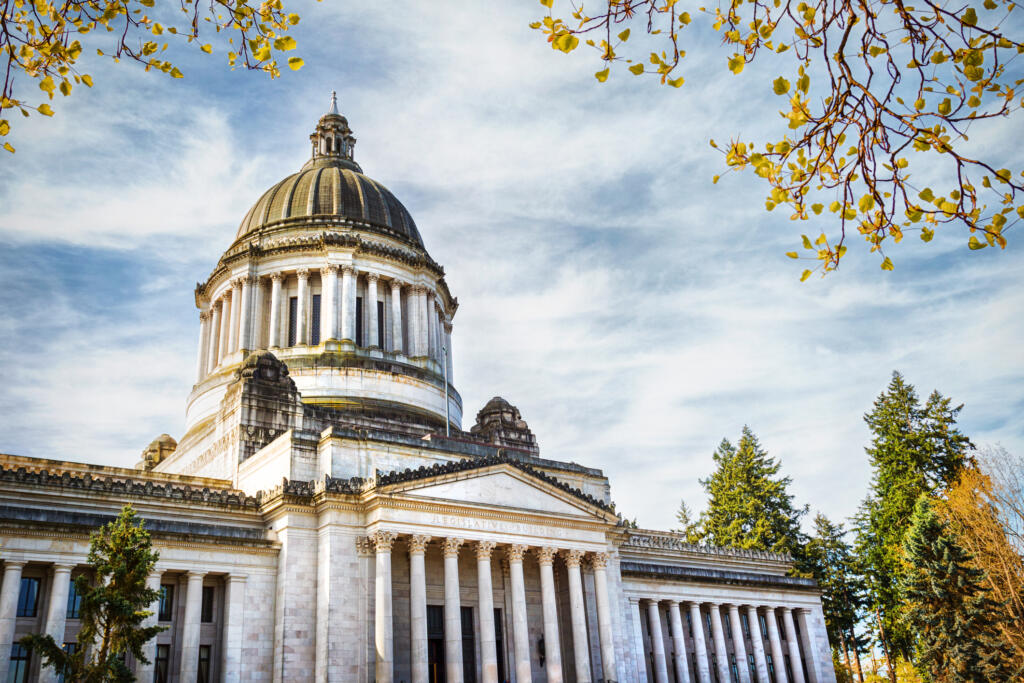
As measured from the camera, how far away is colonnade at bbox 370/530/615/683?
33.9 meters

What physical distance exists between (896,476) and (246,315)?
154ft

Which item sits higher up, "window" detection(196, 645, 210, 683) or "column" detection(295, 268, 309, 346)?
"column" detection(295, 268, 309, 346)

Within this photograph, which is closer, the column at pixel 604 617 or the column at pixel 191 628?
the column at pixel 191 628

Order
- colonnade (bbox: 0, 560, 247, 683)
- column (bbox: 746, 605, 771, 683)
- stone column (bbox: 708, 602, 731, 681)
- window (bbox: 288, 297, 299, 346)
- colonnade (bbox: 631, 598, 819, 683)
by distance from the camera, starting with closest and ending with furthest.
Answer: colonnade (bbox: 0, 560, 247, 683), colonnade (bbox: 631, 598, 819, 683), stone column (bbox: 708, 602, 731, 681), column (bbox: 746, 605, 771, 683), window (bbox: 288, 297, 299, 346)

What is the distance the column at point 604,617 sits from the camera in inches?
1544

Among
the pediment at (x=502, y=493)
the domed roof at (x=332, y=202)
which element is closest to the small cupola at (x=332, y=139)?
the domed roof at (x=332, y=202)

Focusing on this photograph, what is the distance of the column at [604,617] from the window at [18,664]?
78.3 feet

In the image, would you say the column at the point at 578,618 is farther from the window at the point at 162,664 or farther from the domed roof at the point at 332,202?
the domed roof at the point at 332,202

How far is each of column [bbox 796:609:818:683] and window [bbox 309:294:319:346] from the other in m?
35.8

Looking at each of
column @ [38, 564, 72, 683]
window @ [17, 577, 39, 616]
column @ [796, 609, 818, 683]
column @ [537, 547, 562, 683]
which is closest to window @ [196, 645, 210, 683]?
column @ [38, 564, 72, 683]

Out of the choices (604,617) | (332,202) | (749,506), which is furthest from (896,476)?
(332,202)

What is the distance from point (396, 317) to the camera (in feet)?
183

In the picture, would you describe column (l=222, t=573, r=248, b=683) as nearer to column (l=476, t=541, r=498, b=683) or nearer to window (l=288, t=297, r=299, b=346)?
column (l=476, t=541, r=498, b=683)

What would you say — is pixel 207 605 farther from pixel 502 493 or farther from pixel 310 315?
pixel 310 315
